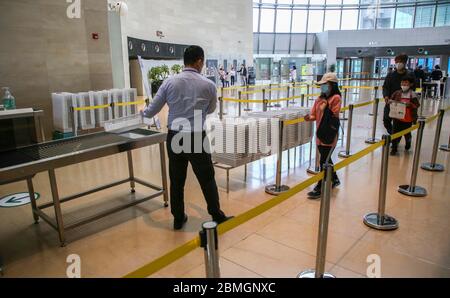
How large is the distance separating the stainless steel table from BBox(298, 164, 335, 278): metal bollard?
2.34 meters

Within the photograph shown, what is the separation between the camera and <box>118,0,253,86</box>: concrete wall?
62.6 feet

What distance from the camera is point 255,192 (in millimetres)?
5090

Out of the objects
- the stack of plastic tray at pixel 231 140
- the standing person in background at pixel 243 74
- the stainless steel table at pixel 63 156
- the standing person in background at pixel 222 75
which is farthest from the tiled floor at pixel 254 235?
the standing person in background at pixel 243 74

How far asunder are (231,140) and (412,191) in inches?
108

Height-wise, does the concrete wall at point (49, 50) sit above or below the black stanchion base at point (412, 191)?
above

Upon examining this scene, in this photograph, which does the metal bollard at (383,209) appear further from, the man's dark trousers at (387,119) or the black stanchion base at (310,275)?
the man's dark trousers at (387,119)

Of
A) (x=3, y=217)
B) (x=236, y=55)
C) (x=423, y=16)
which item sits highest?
(x=423, y=16)

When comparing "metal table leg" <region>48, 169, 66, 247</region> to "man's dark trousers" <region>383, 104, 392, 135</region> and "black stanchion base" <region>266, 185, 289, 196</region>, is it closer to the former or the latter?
"black stanchion base" <region>266, 185, 289, 196</region>

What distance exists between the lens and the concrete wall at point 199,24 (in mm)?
19078

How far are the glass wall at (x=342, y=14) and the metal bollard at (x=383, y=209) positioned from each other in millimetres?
34501
